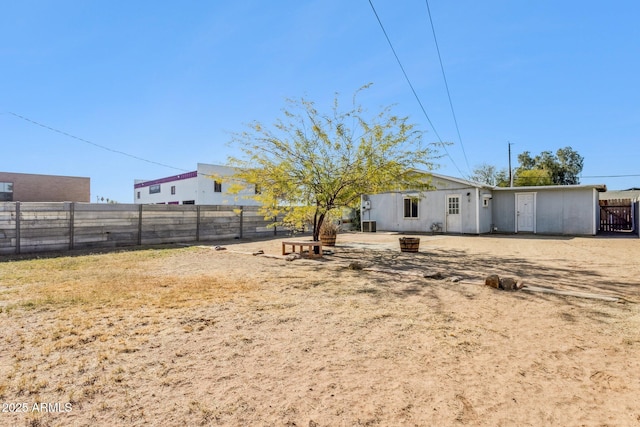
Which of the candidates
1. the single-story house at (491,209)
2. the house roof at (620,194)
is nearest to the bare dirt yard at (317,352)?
the single-story house at (491,209)

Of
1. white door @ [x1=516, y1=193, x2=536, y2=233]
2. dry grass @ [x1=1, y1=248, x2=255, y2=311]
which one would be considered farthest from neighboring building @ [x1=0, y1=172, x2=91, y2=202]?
white door @ [x1=516, y1=193, x2=536, y2=233]

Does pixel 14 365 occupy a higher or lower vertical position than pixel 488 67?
lower

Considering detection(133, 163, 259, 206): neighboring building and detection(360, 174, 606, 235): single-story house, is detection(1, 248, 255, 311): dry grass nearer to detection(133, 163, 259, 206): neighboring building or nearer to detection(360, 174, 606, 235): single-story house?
detection(360, 174, 606, 235): single-story house

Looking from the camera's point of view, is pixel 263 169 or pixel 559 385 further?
pixel 263 169

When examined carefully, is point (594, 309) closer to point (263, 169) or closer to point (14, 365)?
point (14, 365)

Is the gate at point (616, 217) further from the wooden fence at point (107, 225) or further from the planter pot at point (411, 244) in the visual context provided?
the wooden fence at point (107, 225)

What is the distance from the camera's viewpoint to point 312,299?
15.7 ft

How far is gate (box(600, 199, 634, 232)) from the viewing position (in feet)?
67.8

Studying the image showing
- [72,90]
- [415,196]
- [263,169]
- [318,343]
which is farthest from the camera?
[415,196]

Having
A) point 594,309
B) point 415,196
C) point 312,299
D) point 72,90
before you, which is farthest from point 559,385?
point 72,90

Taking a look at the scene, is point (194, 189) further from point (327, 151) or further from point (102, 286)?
point (102, 286)

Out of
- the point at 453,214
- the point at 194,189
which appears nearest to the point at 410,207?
the point at 453,214

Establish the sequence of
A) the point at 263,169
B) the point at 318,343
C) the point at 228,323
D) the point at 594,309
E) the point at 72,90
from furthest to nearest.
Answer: the point at 72,90 → the point at 263,169 → the point at 594,309 → the point at 228,323 → the point at 318,343

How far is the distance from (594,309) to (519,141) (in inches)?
1424
